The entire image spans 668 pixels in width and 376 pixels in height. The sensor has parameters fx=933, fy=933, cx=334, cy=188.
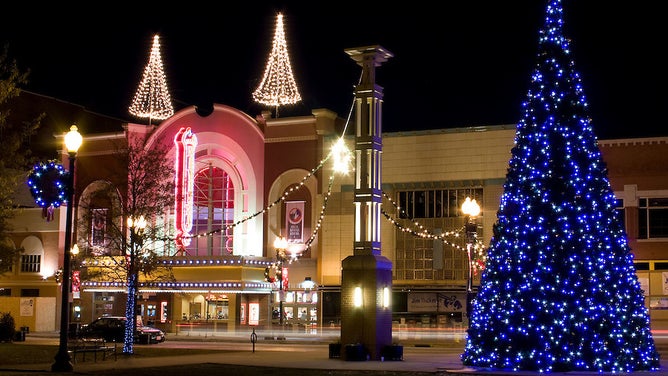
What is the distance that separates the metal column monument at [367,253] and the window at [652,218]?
24.5m

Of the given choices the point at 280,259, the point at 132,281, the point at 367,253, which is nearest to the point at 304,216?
the point at 280,259

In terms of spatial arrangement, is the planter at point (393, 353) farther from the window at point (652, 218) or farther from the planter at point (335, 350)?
the window at point (652, 218)

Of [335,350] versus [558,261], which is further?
[335,350]

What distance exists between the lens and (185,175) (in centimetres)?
5831

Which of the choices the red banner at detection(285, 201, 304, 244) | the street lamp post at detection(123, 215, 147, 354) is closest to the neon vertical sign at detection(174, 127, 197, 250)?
the red banner at detection(285, 201, 304, 244)

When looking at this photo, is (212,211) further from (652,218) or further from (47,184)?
(47,184)

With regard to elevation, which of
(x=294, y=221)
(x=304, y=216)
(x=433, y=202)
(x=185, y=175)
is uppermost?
(x=185, y=175)

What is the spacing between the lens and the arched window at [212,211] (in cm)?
6122

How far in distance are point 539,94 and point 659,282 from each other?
29065mm

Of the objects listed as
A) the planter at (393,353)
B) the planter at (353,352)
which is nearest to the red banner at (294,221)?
the planter at (393,353)

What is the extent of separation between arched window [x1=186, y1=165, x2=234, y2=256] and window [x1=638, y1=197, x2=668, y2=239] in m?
25.3

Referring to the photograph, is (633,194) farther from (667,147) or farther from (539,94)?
(539,94)

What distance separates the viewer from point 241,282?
56750mm

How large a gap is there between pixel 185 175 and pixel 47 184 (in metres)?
31.9
